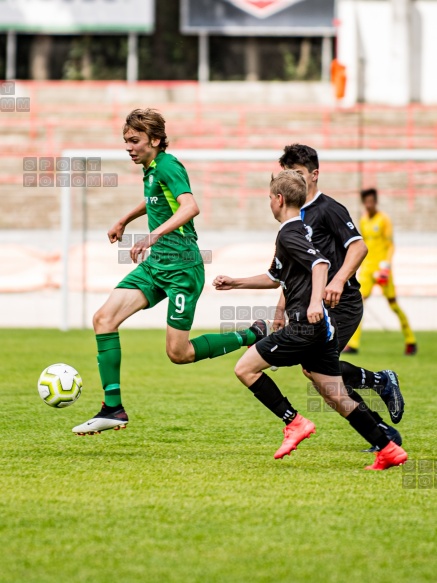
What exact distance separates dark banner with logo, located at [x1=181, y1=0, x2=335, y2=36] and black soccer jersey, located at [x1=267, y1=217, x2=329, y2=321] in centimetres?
2456

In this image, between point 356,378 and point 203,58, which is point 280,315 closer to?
point 356,378

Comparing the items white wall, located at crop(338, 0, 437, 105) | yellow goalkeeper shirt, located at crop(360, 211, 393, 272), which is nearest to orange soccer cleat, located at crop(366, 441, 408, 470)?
yellow goalkeeper shirt, located at crop(360, 211, 393, 272)

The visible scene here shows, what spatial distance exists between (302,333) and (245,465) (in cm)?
79

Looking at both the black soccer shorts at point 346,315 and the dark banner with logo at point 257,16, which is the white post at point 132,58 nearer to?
the dark banner with logo at point 257,16

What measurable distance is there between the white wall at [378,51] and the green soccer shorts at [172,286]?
73.4ft

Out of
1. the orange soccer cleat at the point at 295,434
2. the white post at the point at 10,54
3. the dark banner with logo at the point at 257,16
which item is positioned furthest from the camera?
the white post at the point at 10,54

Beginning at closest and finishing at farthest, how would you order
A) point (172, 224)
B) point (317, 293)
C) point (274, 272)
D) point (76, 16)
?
point (317, 293), point (274, 272), point (172, 224), point (76, 16)

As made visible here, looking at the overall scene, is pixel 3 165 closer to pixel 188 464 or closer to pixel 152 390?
pixel 152 390

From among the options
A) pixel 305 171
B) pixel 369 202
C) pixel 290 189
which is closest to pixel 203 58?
pixel 369 202

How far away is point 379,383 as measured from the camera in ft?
20.7

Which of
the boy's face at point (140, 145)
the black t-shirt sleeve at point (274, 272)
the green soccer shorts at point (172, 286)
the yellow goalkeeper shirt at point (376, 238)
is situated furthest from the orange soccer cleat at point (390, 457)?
the yellow goalkeeper shirt at point (376, 238)

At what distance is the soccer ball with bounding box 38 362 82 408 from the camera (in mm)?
6340

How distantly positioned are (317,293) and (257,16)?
25111mm

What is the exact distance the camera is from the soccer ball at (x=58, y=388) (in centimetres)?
634
